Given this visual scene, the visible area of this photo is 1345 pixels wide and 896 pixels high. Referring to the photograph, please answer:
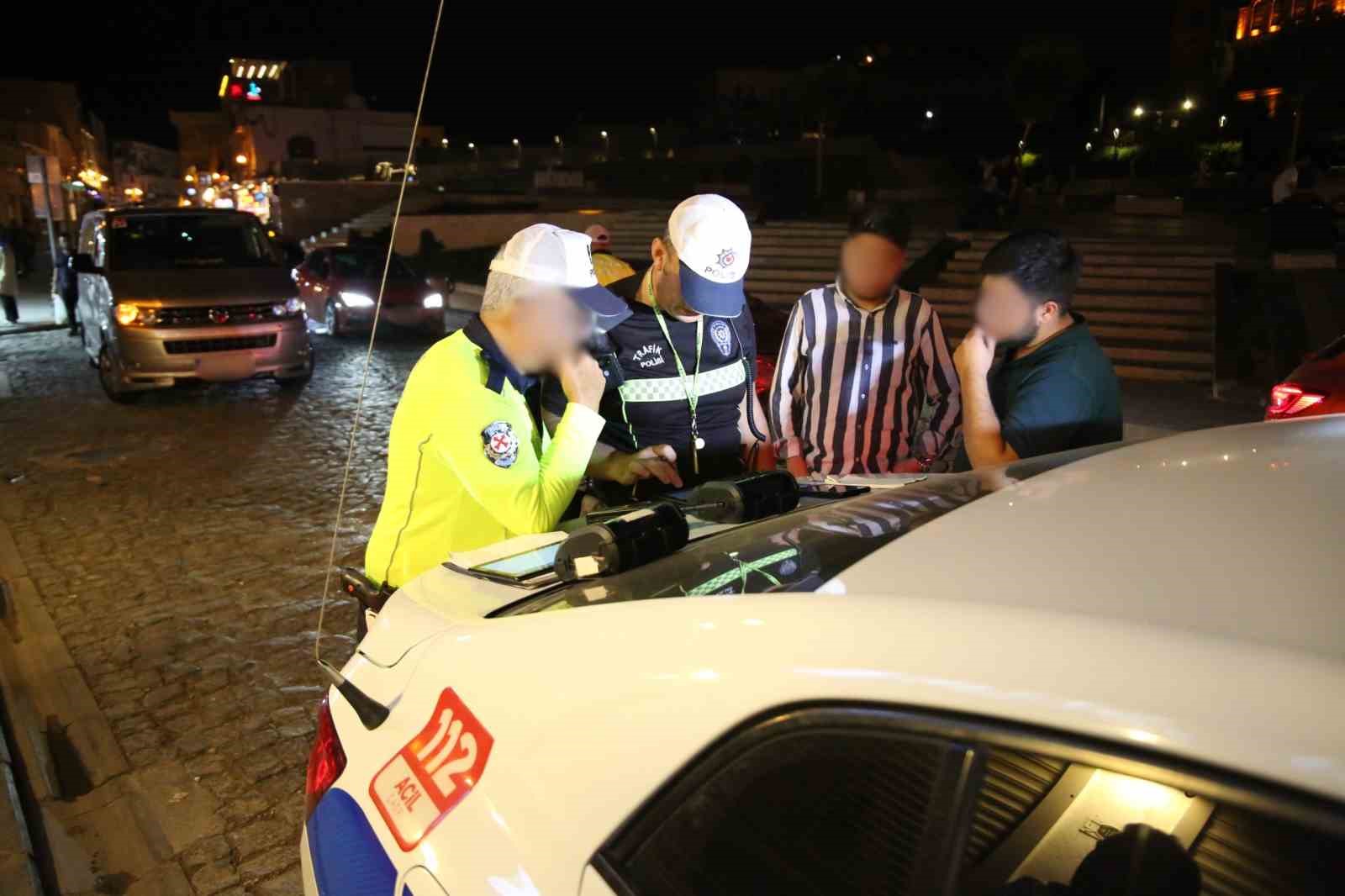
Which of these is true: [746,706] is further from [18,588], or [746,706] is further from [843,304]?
[18,588]

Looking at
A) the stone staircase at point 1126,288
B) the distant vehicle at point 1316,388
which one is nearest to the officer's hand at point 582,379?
the distant vehicle at point 1316,388

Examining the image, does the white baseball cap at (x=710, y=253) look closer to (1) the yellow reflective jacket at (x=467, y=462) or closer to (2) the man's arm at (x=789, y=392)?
(1) the yellow reflective jacket at (x=467, y=462)

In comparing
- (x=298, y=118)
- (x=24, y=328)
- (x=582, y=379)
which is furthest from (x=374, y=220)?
(x=298, y=118)

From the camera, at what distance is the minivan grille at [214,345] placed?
385 inches

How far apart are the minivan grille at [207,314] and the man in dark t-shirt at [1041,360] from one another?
898 centimetres

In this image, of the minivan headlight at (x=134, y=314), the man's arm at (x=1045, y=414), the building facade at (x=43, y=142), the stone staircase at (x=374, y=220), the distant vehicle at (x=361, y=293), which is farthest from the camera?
the building facade at (x=43, y=142)

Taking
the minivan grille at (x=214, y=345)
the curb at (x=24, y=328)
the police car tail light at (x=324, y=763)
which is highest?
the police car tail light at (x=324, y=763)

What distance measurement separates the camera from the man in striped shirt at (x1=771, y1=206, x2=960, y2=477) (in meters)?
3.74

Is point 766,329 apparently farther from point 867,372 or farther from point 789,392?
point 867,372

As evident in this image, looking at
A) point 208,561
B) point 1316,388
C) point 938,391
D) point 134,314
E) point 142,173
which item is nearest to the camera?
point 938,391

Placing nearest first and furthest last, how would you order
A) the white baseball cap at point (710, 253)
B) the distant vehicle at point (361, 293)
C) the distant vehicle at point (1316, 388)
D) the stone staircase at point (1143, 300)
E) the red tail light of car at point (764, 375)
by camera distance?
the white baseball cap at point (710, 253)
the distant vehicle at point (1316, 388)
the red tail light of car at point (764, 375)
the stone staircase at point (1143, 300)
the distant vehicle at point (361, 293)

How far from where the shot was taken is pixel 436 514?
2.66 m

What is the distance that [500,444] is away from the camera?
8.34ft

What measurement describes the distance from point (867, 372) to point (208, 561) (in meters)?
4.25
